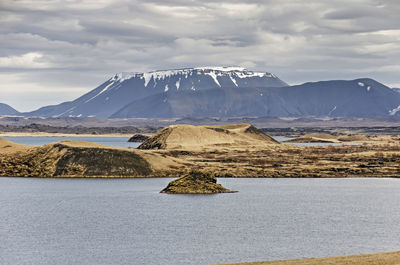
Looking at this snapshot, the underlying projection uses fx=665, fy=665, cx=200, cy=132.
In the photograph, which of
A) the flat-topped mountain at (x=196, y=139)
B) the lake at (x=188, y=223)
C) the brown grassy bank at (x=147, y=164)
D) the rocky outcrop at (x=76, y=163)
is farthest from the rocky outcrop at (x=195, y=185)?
the flat-topped mountain at (x=196, y=139)

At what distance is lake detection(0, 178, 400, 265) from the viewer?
148ft

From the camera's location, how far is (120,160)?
10794 centimetres

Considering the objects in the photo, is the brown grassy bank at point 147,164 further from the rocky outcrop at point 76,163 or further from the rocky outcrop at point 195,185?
the rocky outcrop at point 195,185

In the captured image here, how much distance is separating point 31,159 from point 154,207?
1866 inches

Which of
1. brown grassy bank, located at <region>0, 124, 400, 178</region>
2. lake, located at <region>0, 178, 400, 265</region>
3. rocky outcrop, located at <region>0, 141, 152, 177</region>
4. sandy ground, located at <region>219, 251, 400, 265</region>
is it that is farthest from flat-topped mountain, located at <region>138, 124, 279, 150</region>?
sandy ground, located at <region>219, 251, 400, 265</region>

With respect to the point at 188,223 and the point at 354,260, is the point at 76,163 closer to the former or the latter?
the point at 188,223

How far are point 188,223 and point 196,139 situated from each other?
4936 inches

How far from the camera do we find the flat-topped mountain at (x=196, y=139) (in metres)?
175

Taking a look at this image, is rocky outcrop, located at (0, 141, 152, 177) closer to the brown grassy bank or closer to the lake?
the brown grassy bank

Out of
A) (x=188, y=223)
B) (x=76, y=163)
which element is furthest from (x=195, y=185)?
(x=76, y=163)

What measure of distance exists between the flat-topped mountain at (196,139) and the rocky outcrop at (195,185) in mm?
79904

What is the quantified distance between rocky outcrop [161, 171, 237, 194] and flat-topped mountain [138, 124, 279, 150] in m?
79.9

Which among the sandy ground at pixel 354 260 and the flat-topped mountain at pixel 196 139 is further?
the flat-topped mountain at pixel 196 139

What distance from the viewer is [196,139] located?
184 meters
